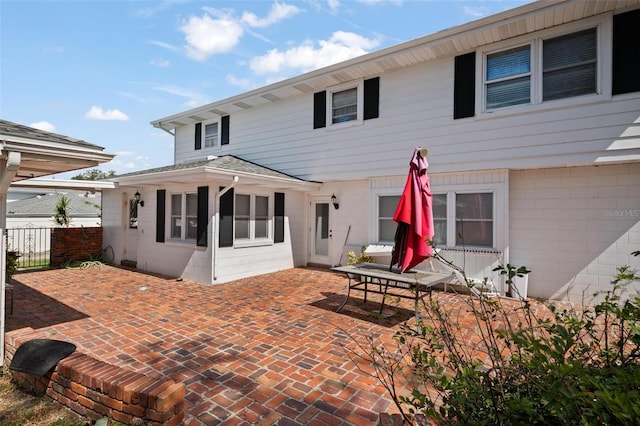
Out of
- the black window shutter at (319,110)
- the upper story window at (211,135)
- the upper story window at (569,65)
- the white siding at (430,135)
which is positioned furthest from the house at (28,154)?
the upper story window at (211,135)

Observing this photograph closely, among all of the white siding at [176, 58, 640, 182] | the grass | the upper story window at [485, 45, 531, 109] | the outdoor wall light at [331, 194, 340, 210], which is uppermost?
the upper story window at [485, 45, 531, 109]

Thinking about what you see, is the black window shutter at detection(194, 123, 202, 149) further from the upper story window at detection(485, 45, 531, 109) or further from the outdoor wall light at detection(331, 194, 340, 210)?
the upper story window at detection(485, 45, 531, 109)

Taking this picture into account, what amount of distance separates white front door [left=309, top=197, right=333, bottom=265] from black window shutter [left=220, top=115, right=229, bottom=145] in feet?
14.6

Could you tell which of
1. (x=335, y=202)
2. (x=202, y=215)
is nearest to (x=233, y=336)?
(x=202, y=215)

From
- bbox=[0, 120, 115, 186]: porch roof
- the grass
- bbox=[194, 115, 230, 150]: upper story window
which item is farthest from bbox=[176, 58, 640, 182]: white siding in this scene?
the grass

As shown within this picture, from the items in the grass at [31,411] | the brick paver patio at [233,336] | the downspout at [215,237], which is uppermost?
the downspout at [215,237]

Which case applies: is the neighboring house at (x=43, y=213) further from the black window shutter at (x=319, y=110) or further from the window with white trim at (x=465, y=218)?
the window with white trim at (x=465, y=218)

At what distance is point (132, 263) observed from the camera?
1000cm

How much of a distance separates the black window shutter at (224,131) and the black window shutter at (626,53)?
35.7ft

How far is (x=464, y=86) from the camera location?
284 inches

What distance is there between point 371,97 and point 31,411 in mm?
8612

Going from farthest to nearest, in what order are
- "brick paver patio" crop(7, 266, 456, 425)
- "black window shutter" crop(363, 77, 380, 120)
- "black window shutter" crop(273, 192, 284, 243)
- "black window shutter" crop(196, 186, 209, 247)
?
1. "black window shutter" crop(273, 192, 284, 243)
2. "black window shutter" crop(363, 77, 380, 120)
3. "black window shutter" crop(196, 186, 209, 247)
4. "brick paver patio" crop(7, 266, 456, 425)

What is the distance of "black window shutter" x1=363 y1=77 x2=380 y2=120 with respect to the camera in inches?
333

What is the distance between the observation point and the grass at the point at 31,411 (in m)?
2.58
